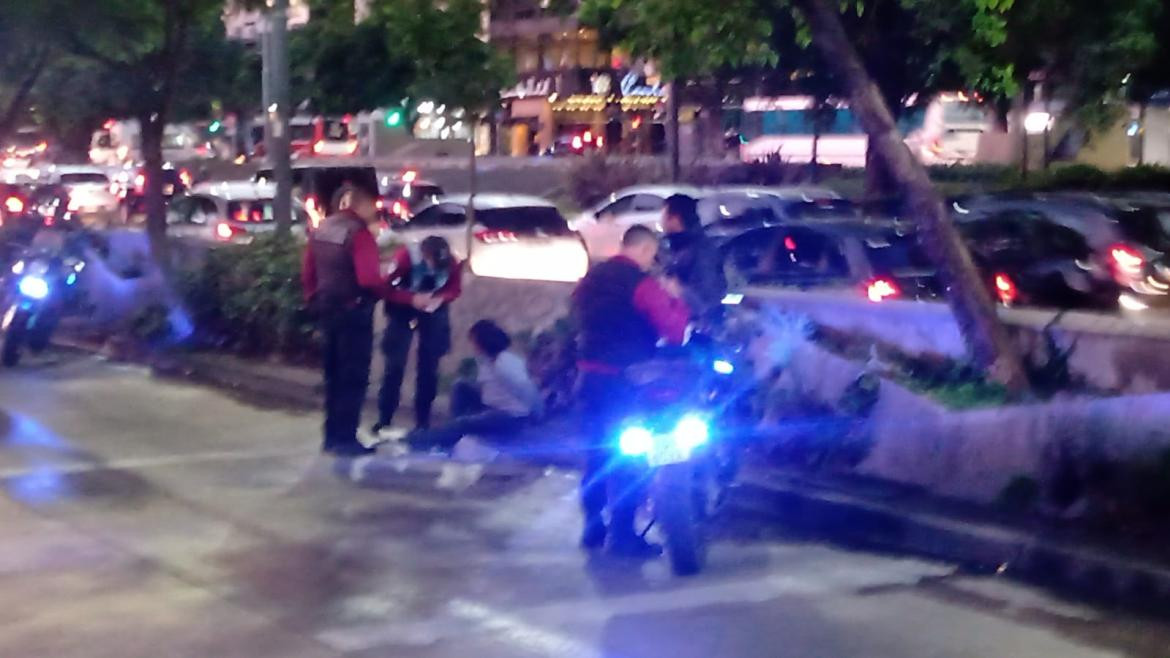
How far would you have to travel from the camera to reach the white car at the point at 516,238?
23.9 m

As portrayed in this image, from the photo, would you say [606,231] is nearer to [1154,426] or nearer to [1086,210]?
[1086,210]

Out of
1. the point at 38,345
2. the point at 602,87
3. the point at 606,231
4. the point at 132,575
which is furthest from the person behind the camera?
the point at 602,87

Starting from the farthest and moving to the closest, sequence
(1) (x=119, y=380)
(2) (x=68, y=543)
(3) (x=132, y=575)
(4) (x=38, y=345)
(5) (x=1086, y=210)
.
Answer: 1. (5) (x=1086, y=210)
2. (4) (x=38, y=345)
3. (1) (x=119, y=380)
4. (2) (x=68, y=543)
5. (3) (x=132, y=575)

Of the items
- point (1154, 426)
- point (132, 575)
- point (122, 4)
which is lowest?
point (132, 575)

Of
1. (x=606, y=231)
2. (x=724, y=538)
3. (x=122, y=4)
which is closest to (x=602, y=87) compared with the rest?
(x=606, y=231)

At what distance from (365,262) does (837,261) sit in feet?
17.9

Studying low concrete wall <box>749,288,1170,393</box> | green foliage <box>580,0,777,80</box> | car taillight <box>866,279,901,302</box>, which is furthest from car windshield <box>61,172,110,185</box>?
low concrete wall <box>749,288,1170,393</box>

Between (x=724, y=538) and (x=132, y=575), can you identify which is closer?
(x=132, y=575)

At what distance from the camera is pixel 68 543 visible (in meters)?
9.13

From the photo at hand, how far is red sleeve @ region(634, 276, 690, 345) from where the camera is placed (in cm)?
858

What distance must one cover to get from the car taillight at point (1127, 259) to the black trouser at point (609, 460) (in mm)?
10302

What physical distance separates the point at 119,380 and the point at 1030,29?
616 inches

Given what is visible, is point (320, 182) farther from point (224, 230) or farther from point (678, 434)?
point (678, 434)

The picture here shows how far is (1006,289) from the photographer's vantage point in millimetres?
17094
